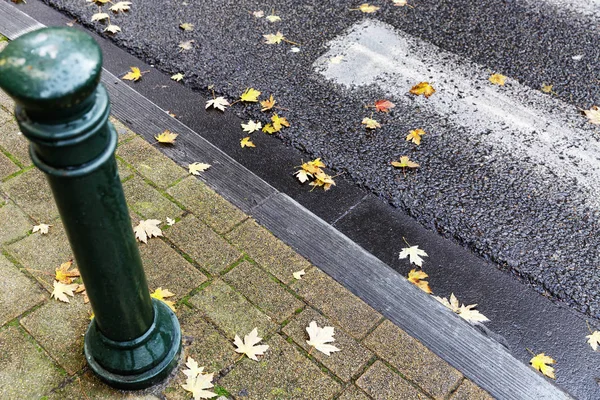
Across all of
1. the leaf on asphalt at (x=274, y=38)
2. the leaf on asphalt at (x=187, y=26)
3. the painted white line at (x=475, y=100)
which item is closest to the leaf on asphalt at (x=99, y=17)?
the leaf on asphalt at (x=187, y=26)

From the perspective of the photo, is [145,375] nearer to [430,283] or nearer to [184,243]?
[184,243]

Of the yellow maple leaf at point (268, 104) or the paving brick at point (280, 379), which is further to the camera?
the yellow maple leaf at point (268, 104)

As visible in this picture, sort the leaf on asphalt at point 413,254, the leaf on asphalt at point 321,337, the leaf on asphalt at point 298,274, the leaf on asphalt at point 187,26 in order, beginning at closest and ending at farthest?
the leaf on asphalt at point 321,337, the leaf on asphalt at point 298,274, the leaf on asphalt at point 413,254, the leaf on asphalt at point 187,26

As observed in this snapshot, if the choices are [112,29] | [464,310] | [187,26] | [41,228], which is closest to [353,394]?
[464,310]

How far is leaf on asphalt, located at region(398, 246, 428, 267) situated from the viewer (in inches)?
121

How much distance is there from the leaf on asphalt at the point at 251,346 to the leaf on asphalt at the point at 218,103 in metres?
1.93

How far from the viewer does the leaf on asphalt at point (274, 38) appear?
457 centimetres

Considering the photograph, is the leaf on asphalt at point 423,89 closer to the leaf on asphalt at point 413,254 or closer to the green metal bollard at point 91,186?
the leaf on asphalt at point 413,254

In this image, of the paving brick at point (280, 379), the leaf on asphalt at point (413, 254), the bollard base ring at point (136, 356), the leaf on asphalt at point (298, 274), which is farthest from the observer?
the leaf on asphalt at point (413, 254)

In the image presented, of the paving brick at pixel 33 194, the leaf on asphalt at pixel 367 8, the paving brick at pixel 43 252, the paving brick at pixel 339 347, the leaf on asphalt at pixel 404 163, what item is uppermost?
the paving brick at pixel 33 194

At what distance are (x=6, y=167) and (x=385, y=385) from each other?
2.29 metres

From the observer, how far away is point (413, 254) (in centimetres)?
310

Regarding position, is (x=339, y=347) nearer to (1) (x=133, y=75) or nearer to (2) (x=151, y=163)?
(2) (x=151, y=163)

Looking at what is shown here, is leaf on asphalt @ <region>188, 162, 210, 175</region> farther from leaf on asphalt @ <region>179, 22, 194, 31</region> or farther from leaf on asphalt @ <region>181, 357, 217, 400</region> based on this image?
leaf on asphalt @ <region>179, 22, 194, 31</region>
